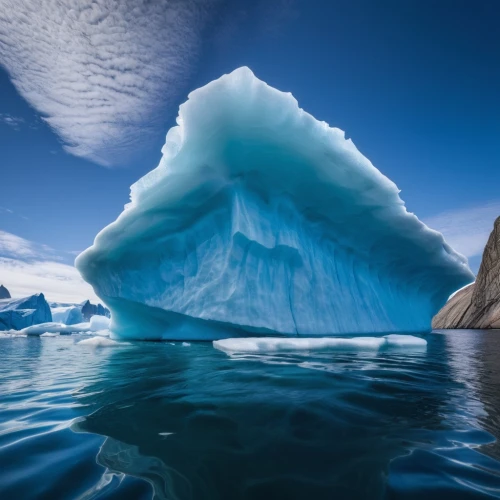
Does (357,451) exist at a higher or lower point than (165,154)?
lower

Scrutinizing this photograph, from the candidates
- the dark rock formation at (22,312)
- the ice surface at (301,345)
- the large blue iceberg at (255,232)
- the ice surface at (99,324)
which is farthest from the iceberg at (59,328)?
the ice surface at (301,345)

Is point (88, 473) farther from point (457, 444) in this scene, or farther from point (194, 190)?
point (194, 190)

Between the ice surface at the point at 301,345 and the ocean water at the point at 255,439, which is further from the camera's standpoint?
the ice surface at the point at 301,345

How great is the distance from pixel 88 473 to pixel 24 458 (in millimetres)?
415

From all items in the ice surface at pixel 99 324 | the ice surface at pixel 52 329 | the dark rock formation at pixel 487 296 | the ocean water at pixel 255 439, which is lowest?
the ice surface at pixel 52 329

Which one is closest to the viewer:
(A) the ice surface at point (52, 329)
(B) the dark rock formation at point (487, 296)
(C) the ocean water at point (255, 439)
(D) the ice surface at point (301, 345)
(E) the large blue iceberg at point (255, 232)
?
(C) the ocean water at point (255, 439)

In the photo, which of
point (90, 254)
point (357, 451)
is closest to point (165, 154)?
point (90, 254)

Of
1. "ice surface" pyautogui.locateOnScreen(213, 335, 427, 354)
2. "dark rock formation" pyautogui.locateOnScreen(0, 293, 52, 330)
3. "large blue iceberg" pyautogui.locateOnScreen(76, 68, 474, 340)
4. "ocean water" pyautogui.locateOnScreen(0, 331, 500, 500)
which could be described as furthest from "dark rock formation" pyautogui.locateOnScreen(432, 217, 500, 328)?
"dark rock formation" pyautogui.locateOnScreen(0, 293, 52, 330)

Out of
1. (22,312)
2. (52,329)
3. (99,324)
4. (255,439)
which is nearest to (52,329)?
(52,329)

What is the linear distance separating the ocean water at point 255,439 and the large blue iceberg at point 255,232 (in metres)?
5.66

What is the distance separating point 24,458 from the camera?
1.41 meters

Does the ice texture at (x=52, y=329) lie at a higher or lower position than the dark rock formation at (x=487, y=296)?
lower

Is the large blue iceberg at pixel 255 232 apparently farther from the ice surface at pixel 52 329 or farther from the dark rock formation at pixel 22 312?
the dark rock formation at pixel 22 312

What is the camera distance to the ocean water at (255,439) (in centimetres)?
115
